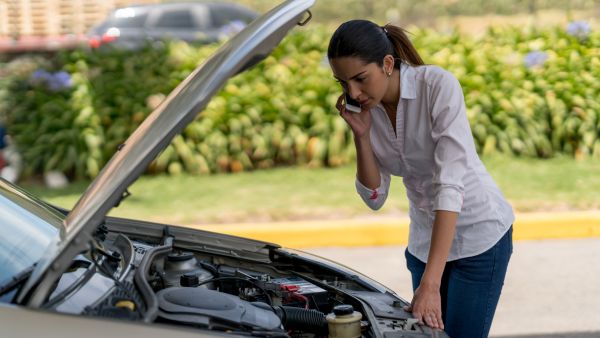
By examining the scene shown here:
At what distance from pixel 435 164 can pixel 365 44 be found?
0.46 metres

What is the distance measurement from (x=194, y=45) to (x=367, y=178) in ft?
22.5

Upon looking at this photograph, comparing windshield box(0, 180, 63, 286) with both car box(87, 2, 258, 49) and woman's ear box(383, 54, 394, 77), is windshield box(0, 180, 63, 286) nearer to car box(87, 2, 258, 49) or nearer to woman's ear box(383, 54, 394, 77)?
woman's ear box(383, 54, 394, 77)

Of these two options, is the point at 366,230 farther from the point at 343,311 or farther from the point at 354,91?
the point at 343,311

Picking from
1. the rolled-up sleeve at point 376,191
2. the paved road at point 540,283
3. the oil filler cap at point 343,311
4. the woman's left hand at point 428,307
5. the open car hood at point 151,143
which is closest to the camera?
the open car hood at point 151,143

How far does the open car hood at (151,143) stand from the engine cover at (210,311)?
1.03 feet

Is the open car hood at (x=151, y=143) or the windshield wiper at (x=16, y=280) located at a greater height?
the open car hood at (x=151, y=143)

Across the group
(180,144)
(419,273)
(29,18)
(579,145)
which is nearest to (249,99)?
(180,144)

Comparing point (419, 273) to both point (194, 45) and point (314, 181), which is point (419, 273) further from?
point (194, 45)

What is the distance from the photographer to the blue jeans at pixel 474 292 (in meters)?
3.24

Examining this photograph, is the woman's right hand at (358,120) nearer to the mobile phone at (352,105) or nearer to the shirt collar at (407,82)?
the mobile phone at (352,105)

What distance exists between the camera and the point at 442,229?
119 inches

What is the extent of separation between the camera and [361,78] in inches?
121

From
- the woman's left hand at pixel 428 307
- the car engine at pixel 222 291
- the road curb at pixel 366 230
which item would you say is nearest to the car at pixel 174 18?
the road curb at pixel 366 230

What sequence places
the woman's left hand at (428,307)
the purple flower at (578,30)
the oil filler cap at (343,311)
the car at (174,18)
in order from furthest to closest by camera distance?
the car at (174,18), the purple flower at (578,30), the woman's left hand at (428,307), the oil filler cap at (343,311)
